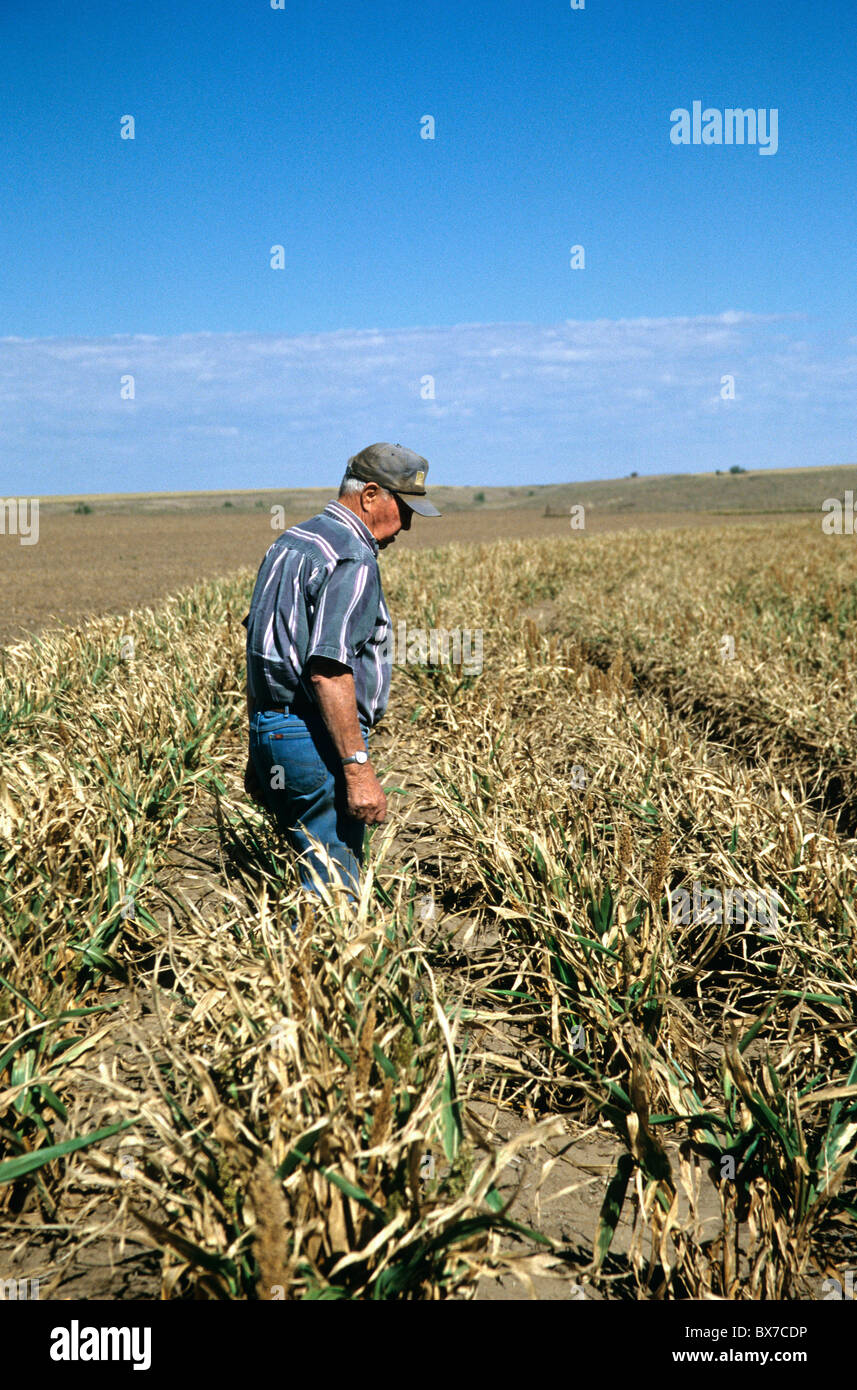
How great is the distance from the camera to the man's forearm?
282 cm

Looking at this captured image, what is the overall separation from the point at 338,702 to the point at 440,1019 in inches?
45.4

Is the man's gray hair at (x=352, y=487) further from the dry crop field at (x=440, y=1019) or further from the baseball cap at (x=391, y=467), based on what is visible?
the dry crop field at (x=440, y=1019)

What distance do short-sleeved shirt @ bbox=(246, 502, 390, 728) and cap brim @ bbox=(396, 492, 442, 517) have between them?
19cm

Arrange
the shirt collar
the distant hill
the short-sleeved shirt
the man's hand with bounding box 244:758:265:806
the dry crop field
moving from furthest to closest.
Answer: the distant hill < the man's hand with bounding box 244:758:265:806 < the shirt collar < the short-sleeved shirt < the dry crop field

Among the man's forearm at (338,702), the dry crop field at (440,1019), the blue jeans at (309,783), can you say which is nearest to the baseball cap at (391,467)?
the man's forearm at (338,702)

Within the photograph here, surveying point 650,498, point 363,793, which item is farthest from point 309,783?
point 650,498

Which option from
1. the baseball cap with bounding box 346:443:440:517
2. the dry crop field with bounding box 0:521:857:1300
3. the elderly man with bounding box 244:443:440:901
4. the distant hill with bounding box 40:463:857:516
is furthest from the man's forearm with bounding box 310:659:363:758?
the distant hill with bounding box 40:463:857:516

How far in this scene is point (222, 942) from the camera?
2770 mm

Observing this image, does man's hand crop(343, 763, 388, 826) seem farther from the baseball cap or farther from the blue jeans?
the baseball cap

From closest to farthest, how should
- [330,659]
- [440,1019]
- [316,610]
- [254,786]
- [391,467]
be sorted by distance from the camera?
[440,1019]
[330,659]
[316,610]
[391,467]
[254,786]

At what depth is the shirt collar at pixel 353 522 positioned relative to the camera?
3.05 m

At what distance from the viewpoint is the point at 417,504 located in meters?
3.22

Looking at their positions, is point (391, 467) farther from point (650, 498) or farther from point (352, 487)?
point (650, 498)
